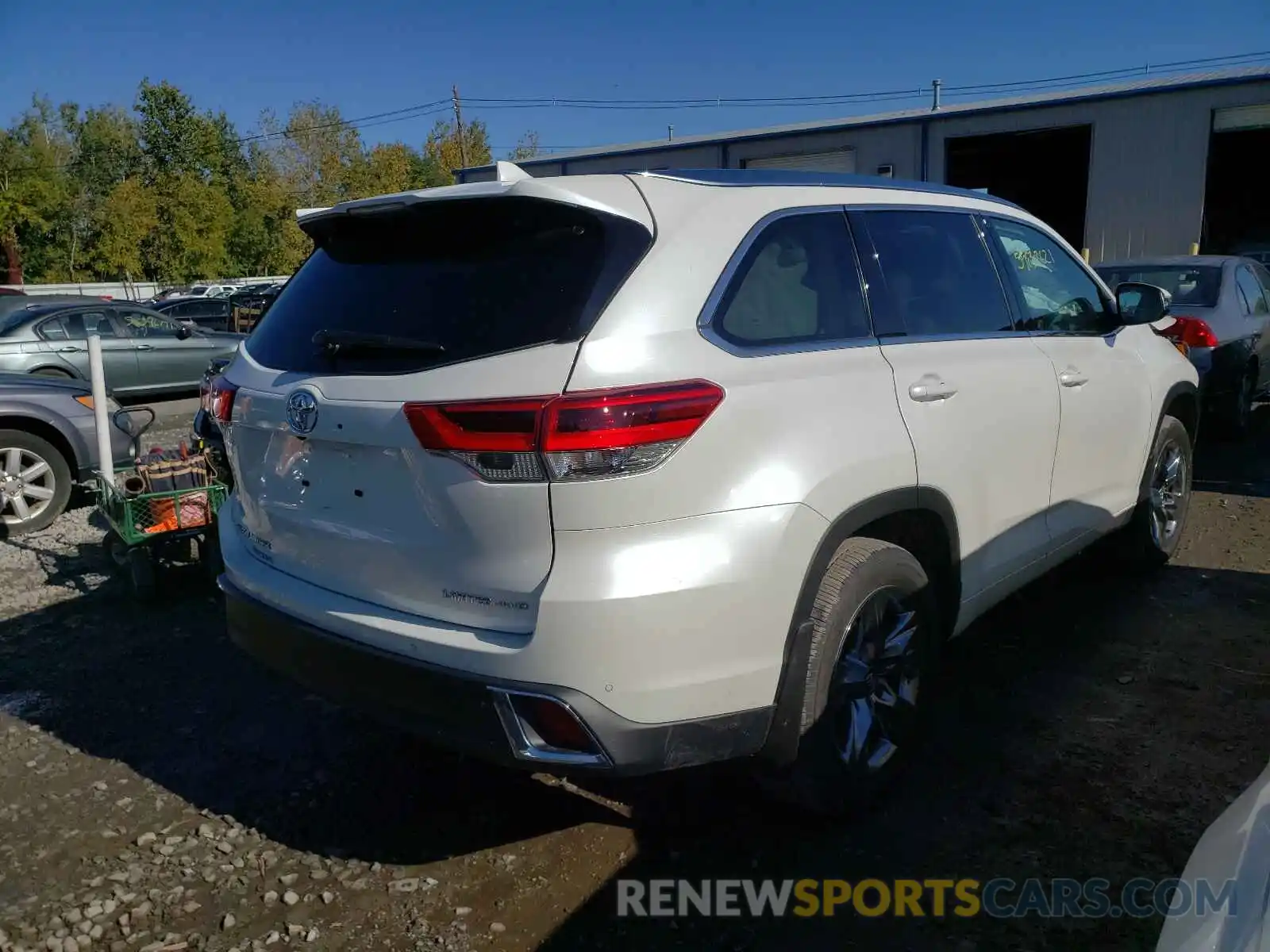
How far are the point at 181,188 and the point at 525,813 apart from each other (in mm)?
57889

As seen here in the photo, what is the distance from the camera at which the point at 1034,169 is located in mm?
26875

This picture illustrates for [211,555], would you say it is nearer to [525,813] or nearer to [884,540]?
[525,813]

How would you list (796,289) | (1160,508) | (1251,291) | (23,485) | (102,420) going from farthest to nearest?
(1251,291) < (23,485) < (102,420) < (1160,508) < (796,289)

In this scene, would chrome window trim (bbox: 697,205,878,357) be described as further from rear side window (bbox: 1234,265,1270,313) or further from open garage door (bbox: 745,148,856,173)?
open garage door (bbox: 745,148,856,173)

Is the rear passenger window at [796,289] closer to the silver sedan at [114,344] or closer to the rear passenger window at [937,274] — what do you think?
the rear passenger window at [937,274]

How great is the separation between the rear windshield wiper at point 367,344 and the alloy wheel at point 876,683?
4.62ft

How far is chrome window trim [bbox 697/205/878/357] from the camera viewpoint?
252cm

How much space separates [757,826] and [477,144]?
61.7 meters

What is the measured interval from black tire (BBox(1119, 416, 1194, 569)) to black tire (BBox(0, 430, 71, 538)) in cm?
694

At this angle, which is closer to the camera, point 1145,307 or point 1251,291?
point 1145,307

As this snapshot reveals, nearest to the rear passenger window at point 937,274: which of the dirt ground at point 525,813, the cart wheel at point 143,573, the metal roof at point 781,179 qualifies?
the metal roof at point 781,179

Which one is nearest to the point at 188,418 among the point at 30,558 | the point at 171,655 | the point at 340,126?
the point at 30,558

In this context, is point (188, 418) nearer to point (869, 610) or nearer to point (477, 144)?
point (869, 610)

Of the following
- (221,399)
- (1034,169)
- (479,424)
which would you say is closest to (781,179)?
(479,424)
